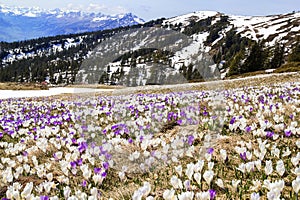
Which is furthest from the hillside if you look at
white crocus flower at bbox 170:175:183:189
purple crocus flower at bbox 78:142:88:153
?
white crocus flower at bbox 170:175:183:189

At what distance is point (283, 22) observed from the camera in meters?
197

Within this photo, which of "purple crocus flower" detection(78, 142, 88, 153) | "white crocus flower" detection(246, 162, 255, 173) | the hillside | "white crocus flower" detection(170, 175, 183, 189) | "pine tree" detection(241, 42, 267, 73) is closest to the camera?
"white crocus flower" detection(170, 175, 183, 189)

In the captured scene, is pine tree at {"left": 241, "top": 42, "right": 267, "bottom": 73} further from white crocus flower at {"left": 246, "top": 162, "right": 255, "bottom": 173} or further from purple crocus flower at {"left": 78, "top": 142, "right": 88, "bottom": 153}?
white crocus flower at {"left": 246, "top": 162, "right": 255, "bottom": 173}

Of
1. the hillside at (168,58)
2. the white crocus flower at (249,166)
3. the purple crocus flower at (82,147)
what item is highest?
the hillside at (168,58)

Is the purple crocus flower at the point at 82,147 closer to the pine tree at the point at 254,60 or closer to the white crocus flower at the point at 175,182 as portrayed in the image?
the white crocus flower at the point at 175,182

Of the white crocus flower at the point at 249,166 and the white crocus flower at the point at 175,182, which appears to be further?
the white crocus flower at the point at 249,166

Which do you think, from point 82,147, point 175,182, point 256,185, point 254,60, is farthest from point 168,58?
point 254,60

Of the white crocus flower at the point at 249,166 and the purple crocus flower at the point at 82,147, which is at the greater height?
the white crocus flower at the point at 249,166

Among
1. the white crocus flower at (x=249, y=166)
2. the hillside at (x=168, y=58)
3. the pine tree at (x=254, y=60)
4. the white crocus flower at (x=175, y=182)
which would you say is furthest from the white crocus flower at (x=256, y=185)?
the pine tree at (x=254, y=60)

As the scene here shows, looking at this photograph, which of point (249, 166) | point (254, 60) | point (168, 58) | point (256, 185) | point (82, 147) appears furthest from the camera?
point (254, 60)

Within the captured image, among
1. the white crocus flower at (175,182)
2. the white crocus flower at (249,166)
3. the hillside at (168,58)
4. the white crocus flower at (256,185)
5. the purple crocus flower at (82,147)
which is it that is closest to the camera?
the white crocus flower at (256,185)

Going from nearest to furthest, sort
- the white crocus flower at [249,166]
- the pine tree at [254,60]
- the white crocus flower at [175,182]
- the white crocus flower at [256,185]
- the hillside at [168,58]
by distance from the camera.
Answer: the white crocus flower at [256,185] → the white crocus flower at [175,182] → the white crocus flower at [249,166] → the hillside at [168,58] → the pine tree at [254,60]

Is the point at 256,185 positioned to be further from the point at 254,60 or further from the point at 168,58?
the point at 254,60

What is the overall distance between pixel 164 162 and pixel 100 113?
5791 millimetres
